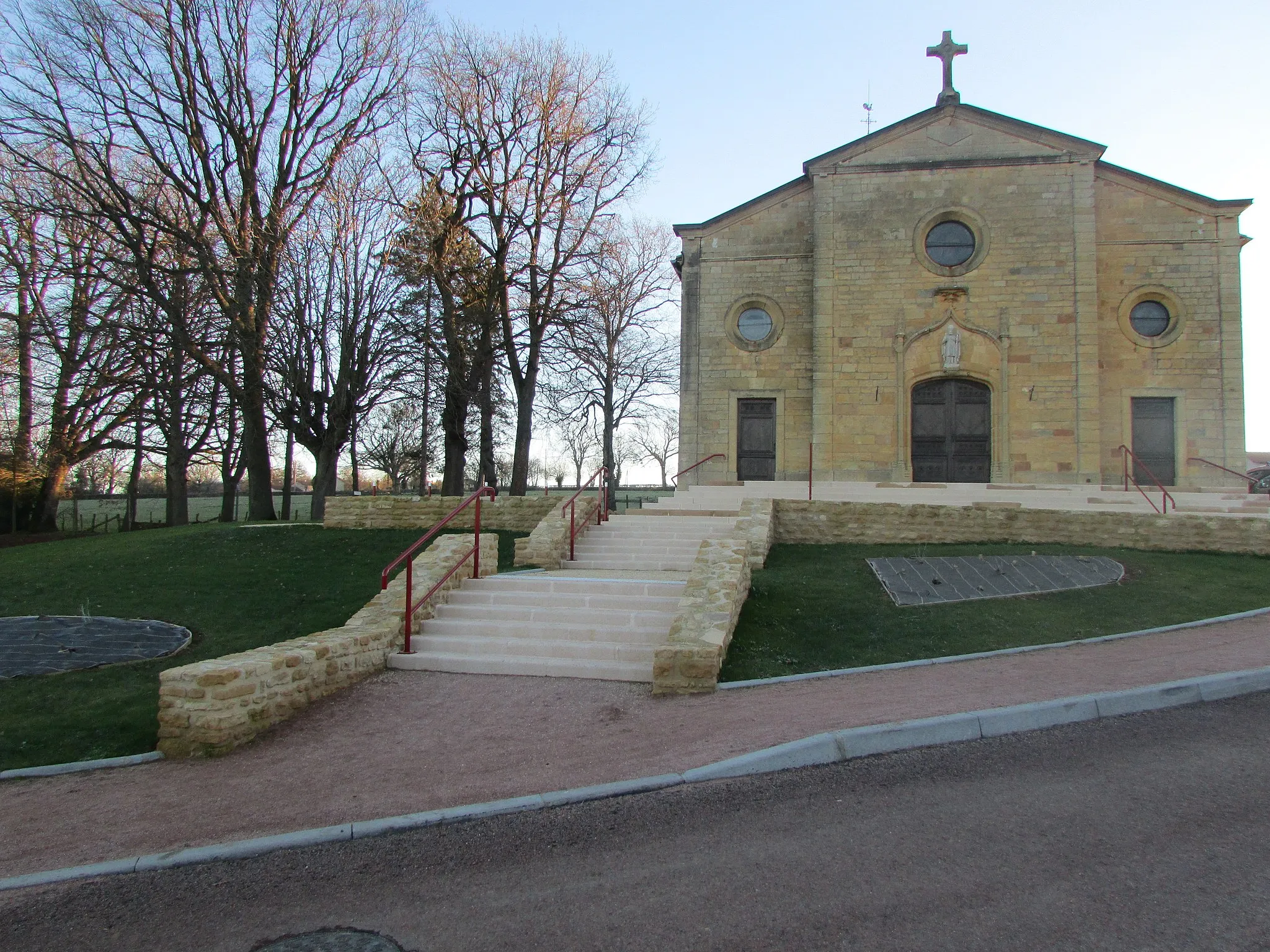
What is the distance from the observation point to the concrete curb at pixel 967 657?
734cm

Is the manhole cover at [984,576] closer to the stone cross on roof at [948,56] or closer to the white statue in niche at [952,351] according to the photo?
the white statue in niche at [952,351]

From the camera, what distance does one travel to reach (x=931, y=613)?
31.3ft

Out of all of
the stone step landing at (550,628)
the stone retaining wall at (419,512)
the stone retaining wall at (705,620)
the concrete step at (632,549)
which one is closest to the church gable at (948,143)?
the stone retaining wall at (419,512)

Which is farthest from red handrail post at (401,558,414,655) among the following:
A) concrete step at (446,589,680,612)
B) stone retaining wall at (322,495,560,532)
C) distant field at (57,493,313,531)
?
distant field at (57,493,313,531)

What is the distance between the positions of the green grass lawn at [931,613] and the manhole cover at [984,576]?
0.19 metres

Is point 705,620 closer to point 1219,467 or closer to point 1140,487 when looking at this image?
point 1140,487

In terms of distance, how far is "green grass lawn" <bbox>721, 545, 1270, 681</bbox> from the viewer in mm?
8234

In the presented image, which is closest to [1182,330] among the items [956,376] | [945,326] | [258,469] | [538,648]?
[956,376]

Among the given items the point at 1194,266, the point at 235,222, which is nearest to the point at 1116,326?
the point at 1194,266

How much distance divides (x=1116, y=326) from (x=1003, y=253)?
10.3 feet

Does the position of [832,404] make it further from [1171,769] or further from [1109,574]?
[1171,769]

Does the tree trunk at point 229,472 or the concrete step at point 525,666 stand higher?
the tree trunk at point 229,472

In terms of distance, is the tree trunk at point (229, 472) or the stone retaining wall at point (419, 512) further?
the tree trunk at point (229, 472)

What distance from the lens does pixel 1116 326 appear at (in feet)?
62.8
